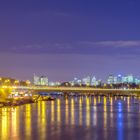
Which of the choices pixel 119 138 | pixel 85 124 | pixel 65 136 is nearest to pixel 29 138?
pixel 65 136

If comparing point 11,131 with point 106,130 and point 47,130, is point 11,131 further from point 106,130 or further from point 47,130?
point 106,130

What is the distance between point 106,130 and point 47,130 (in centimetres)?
297

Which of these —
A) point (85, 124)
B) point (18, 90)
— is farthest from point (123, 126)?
point (18, 90)

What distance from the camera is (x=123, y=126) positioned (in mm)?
30422

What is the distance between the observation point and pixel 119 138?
24797 mm

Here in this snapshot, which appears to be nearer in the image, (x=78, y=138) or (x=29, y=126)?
(x=78, y=138)

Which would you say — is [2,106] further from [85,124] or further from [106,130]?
[106,130]

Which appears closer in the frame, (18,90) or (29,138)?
(29,138)

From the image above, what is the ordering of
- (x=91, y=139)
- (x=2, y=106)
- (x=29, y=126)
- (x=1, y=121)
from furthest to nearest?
(x=2, y=106) → (x=1, y=121) → (x=29, y=126) → (x=91, y=139)

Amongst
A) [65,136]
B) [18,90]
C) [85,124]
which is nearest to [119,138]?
[65,136]

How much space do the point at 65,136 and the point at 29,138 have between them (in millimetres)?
1781

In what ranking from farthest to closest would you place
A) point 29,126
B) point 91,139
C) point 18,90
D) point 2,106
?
point 18,90 → point 2,106 → point 29,126 → point 91,139

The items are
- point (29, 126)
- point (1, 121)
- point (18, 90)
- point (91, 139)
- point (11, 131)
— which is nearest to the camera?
point (91, 139)

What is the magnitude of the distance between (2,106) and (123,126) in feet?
70.0
